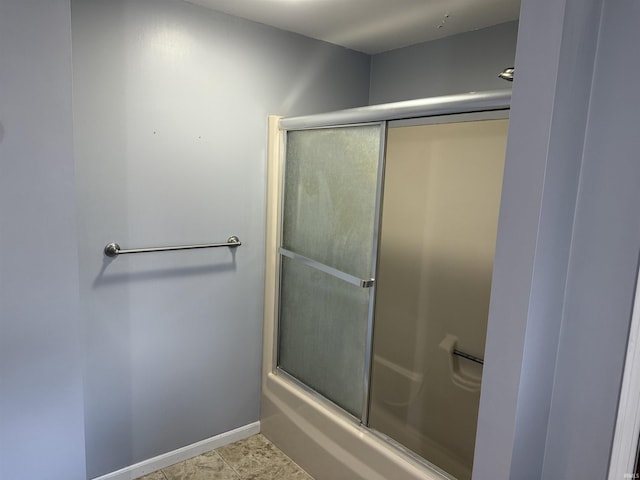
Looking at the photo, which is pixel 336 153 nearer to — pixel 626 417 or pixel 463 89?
pixel 463 89

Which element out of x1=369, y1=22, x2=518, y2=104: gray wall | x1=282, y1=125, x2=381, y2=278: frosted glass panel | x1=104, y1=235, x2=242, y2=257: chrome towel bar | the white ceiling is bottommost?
x1=104, y1=235, x2=242, y2=257: chrome towel bar

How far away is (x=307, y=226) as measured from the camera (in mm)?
2082

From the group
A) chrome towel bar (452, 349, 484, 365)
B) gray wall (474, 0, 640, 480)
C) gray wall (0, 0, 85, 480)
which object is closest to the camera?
gray wall (474, 0, 640, 480)

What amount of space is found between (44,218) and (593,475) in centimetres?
162

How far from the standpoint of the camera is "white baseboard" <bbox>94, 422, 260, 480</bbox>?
1965 mm

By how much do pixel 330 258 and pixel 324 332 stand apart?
358 mm

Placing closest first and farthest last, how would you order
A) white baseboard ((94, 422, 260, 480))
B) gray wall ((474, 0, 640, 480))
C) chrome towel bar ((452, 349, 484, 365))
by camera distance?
gray wall ((474, 0, 640, 480)) < chrome towel bar ((452, 349, 484, 365)) < white baseboard ((94, 422, 260, 480))

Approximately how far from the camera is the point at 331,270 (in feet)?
6.32

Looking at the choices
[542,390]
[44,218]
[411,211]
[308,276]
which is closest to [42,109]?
[44,218]

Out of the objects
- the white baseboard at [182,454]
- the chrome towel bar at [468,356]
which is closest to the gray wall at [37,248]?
the white baseboard at [182,454]

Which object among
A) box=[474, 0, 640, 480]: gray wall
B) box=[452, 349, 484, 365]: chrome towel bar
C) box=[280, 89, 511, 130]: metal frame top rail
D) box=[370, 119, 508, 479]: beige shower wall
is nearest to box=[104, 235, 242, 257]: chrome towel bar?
box=[280, 89, 511, 130]: metal frame top rail

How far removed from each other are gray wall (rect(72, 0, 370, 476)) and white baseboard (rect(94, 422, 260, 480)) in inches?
1.3

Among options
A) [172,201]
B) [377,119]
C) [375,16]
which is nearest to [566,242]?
[377,119]

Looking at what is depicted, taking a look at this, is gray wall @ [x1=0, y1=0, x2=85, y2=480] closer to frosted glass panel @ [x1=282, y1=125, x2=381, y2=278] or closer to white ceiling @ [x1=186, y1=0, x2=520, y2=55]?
white ceiling @ [x1=186, y1=0, x2=520, y2=55]
